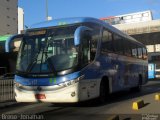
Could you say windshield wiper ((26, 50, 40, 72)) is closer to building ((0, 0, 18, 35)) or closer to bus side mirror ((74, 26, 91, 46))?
bus side mirror ((74, 26, 91, 46))

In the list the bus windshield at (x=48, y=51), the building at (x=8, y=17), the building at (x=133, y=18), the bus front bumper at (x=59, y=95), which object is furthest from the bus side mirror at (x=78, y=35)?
the building at (x=8, y=17)

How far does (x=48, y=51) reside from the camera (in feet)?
41.0

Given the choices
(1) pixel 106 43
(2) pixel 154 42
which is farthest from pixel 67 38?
(2) pixel 154 42

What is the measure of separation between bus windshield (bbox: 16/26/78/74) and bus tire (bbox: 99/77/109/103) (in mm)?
2530

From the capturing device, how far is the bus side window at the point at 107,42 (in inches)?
576

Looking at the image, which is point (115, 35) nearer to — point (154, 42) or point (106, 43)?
point (106, 43)

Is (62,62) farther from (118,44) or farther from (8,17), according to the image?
(8,17)

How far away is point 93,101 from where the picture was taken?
1532cm

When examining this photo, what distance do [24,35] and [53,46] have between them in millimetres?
1484

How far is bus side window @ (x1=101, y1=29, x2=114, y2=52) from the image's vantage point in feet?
48.0

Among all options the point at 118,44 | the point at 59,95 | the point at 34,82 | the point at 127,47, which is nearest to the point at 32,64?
the point at 34,82

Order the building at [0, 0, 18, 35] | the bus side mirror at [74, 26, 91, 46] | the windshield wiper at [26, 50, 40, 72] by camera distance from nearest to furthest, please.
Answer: the bus side mirror at [74, 26, 91, 46] < the windshield wiper at [26, 50, 40, 72] < the building at [0, 0, 18, 35]

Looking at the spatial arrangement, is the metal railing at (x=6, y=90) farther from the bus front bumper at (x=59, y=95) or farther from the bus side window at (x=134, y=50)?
the bus side window at (x=134, y=50)

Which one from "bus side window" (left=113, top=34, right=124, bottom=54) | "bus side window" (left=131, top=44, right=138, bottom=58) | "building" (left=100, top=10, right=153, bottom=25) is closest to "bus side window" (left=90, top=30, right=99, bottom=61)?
"bus side window" (left=113, top=34, right=124, bottom=54)
